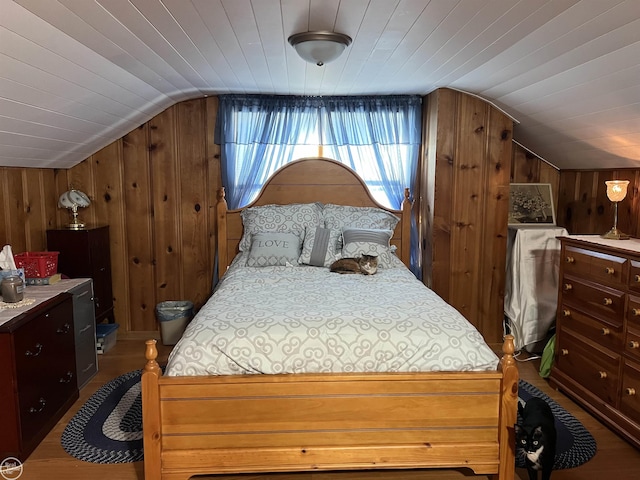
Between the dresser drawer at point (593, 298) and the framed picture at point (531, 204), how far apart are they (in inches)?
42.1

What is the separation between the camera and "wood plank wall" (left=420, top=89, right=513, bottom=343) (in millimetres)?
3992

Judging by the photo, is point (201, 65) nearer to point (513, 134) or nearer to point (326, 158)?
point (326, 158)

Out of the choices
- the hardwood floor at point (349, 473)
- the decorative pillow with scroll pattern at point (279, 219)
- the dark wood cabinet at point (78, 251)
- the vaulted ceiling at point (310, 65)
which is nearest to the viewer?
the vaulted ceiling at point (310, 65)

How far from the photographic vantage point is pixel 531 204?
169 inches

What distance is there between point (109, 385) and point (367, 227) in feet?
6.82

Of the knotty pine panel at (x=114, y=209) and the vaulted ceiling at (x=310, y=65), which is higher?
the vaulted ceiling at (x=310, y=65)

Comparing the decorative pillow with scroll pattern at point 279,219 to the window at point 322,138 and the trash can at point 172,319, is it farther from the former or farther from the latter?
the trash can at point 172,319

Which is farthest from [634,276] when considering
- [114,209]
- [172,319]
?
[114,209]

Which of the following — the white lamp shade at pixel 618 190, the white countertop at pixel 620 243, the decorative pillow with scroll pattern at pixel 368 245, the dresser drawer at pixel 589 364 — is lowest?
the dresser drawer at pixel 589 364

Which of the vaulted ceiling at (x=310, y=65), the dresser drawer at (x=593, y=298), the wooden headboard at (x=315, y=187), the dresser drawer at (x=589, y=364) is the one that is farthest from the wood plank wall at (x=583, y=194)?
the wooden headboard at (x=315, y=187)

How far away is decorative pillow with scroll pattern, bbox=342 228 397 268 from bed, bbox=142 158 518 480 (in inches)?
53.9

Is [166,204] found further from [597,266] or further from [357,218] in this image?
[597,266]

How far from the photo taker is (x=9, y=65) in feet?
7.27

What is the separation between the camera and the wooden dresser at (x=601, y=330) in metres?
2.73
